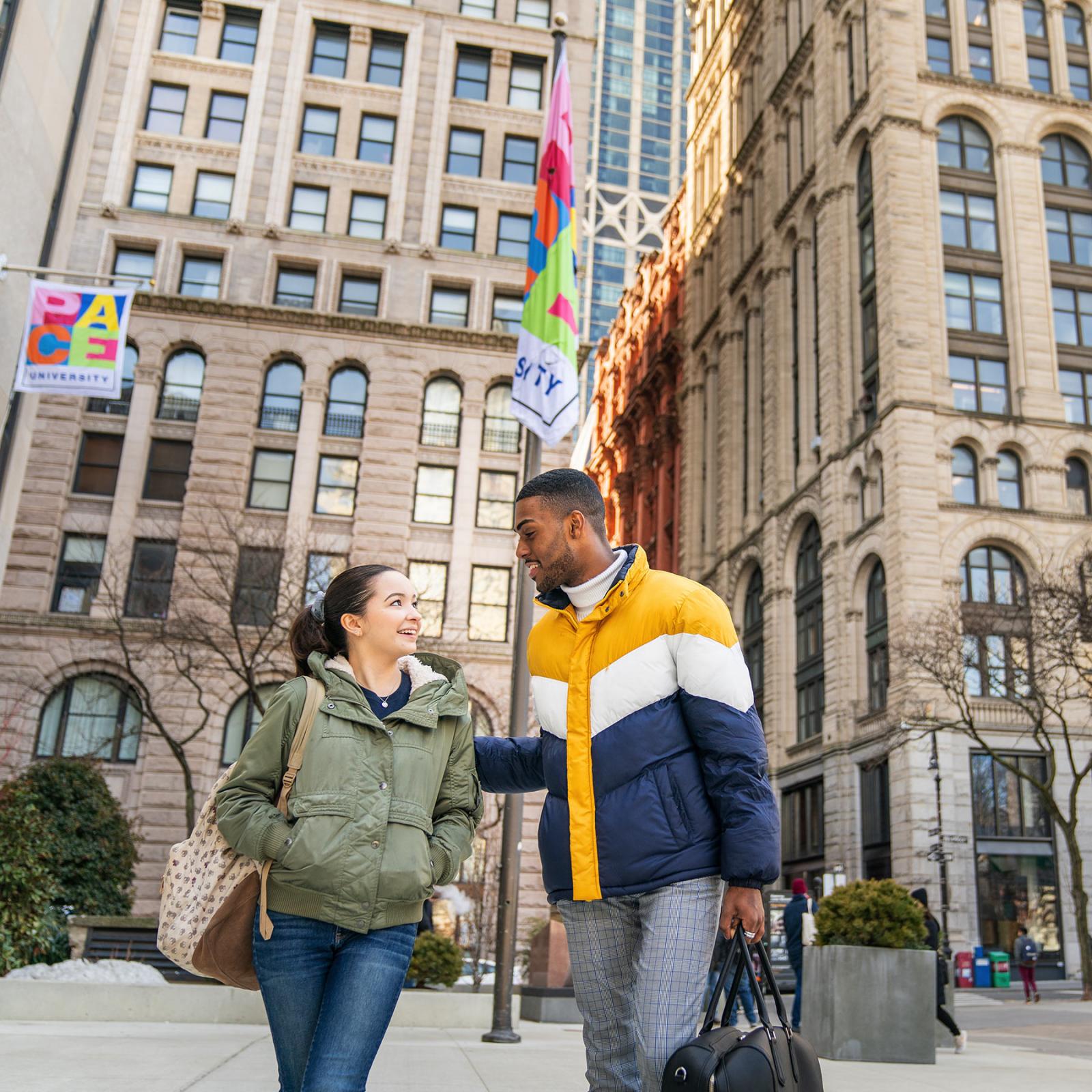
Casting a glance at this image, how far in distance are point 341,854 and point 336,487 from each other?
116 feet

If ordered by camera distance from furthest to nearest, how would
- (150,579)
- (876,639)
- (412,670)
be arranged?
(876,639) < (150,579) < (412,670)

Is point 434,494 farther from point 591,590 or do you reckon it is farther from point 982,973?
point 591,590

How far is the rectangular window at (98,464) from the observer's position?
120 feet

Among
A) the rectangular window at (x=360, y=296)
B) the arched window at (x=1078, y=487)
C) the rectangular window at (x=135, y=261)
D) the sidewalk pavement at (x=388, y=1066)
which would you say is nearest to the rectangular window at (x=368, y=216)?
the rectangular window at (x=360, y=296)

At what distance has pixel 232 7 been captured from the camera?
4231 centimetres

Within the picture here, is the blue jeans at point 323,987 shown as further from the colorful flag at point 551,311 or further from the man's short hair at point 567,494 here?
the colorful flag at point 551,311

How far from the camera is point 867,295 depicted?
47.8 metres

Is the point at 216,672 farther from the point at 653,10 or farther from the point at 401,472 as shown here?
the point at 653,10

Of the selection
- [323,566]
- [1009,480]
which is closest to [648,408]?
[1009,480]

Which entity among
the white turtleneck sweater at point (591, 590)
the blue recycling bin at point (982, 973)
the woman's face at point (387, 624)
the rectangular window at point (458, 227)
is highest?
the rectangular window at point (458, 227)

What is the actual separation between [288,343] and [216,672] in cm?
1211

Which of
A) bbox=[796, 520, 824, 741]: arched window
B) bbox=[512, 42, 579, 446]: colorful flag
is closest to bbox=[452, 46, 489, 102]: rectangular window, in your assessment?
bbox=[796, 520, 824, 741]: arched window

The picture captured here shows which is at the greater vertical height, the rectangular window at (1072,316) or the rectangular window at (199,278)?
the rectangular window at (1072,316)

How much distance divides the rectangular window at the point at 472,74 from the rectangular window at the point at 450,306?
8284 millimetres
